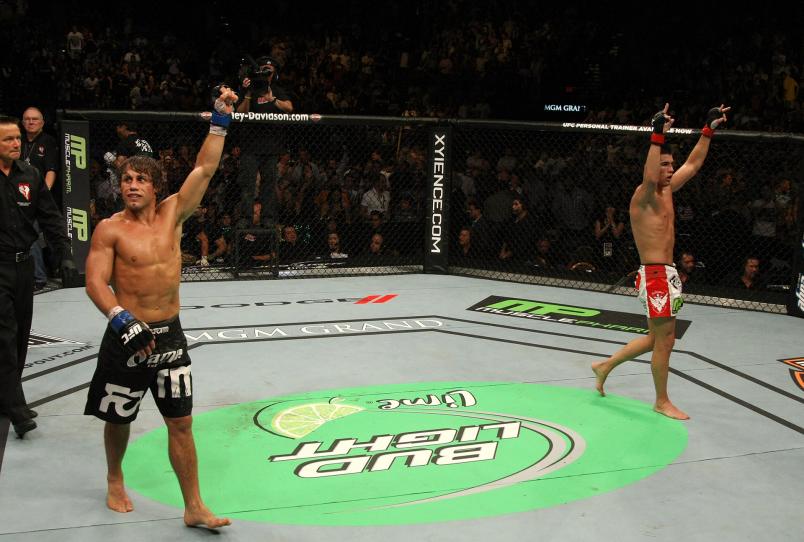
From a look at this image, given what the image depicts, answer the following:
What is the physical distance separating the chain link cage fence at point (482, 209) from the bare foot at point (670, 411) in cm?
310

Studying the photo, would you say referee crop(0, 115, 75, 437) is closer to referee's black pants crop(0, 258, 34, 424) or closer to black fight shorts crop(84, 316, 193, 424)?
referee's black pants crop(0, 258, 34, 424)

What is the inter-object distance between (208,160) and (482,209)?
20.7 ft

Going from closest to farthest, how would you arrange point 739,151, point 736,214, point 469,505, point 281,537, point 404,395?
point 281,537, point 469,505, point 404,395, point 736,214, point 739,151

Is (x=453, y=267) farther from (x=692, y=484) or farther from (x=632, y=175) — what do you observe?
(x=692, y=484)

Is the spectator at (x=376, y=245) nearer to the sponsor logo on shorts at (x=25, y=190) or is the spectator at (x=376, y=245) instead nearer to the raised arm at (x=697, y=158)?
the raised arm at (x=697, y=158)

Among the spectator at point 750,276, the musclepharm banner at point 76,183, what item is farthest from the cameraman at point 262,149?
the spectator at point 750,276

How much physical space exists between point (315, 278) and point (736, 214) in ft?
13.1

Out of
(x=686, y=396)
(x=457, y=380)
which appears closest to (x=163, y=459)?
(x=457, y=380)

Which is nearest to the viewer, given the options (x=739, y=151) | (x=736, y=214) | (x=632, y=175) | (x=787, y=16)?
(x=736, y=214)

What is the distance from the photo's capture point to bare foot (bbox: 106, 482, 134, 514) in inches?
137

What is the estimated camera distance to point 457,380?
537 cm

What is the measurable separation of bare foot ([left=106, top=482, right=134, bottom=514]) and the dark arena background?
0.16ft

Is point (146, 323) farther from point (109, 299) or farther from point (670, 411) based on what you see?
point (670, 411)

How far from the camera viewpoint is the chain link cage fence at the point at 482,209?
26.3 feet
